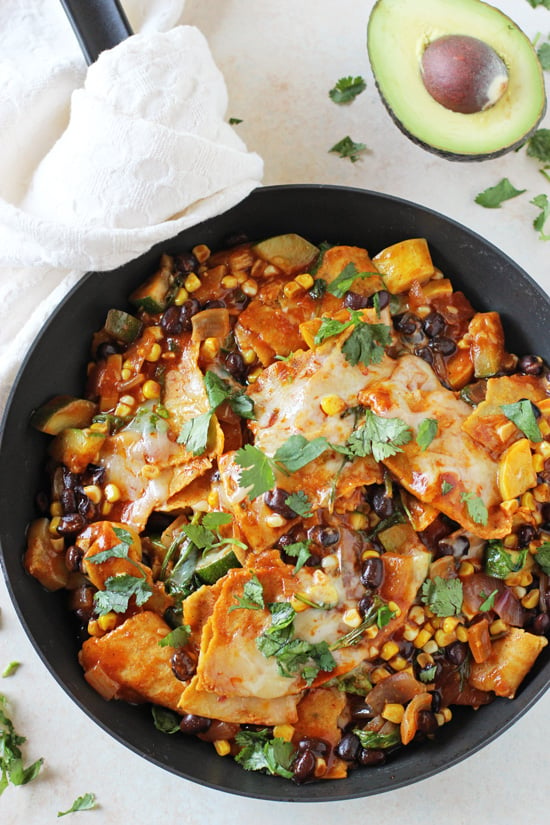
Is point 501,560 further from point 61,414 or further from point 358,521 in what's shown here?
point 61,414

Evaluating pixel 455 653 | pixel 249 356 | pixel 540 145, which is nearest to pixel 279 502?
pixel 249 356

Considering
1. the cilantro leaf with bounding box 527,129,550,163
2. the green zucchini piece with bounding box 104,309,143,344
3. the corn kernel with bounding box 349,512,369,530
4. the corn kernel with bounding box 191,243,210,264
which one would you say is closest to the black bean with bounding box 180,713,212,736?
the corn kernel with bounding box 349,512,369,530

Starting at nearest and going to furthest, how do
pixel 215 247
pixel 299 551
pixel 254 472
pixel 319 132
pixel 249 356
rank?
1. pixel 254 472
2. pixel 299 551
3. pixel 249 356
4. pixel 215 247
5. pixel 319 132

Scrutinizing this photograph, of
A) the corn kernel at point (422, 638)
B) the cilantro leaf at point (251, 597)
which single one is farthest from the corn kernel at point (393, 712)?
the cilantro leaf at point (251, 597)

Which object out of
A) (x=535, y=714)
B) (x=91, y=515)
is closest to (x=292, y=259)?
(x=91, y=515)

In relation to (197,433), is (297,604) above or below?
below

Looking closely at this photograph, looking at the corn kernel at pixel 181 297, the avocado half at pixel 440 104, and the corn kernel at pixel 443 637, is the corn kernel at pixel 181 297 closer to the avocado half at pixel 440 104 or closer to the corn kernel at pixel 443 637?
the avocado half at pixel 440 104

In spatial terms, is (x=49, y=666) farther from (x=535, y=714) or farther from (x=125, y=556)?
(x=535, y=714)
